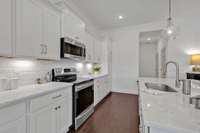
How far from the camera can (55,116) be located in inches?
66.3

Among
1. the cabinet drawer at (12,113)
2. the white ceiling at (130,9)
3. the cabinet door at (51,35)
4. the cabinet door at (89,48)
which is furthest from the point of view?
the cabinet door at (89,48)

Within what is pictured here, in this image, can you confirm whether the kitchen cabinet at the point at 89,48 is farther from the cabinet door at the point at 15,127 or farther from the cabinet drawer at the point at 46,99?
the cabinet door at the point at 15,127

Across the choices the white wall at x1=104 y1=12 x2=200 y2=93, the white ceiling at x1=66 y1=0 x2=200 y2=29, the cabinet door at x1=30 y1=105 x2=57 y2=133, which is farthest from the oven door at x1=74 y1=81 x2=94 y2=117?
the white wall at x1=104 y1=12 x2=200 y2=93

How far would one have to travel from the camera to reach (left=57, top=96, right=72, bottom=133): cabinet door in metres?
1.77

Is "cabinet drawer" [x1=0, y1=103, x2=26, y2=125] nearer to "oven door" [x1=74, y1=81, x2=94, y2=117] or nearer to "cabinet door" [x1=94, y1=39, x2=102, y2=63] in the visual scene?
"oven door" [x1=74, y1=81, x2=94, y2=117]

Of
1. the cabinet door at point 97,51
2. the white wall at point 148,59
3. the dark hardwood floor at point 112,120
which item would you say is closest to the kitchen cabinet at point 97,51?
the cabinet door at point 97,51

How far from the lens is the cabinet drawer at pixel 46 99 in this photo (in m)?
1.34

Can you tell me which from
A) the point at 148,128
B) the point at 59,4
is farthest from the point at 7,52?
the point at 148,128

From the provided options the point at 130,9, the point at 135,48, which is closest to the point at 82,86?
the point at 130,9

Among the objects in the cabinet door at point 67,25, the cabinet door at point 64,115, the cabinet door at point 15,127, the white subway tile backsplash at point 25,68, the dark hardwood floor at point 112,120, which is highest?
the cabinet door at point 67,25

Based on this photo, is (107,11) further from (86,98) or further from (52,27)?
(86,98)

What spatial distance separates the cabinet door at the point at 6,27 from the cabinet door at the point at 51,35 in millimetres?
511

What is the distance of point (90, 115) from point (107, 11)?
10.3 ft

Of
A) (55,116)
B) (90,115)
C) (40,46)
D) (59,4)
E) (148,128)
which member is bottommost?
A: (90,115)
